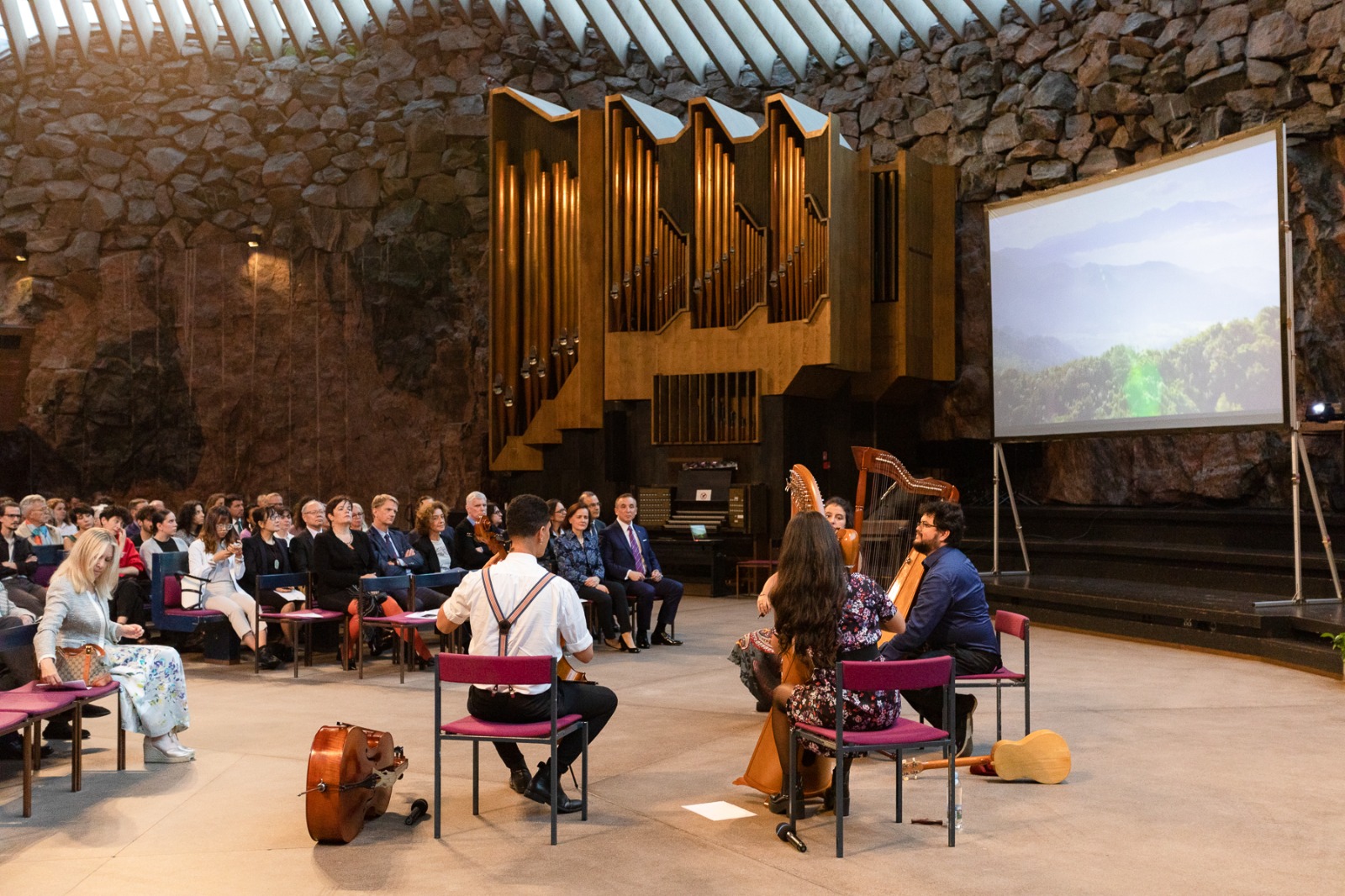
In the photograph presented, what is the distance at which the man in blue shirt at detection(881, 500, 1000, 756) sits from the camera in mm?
4988

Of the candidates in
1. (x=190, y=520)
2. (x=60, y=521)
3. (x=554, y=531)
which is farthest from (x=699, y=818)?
(x=60, y=521)

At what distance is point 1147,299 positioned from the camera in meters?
9.78

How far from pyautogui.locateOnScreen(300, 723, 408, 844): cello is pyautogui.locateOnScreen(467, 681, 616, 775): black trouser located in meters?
0.36

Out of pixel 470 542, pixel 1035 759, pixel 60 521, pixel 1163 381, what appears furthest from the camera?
pixel 60 521

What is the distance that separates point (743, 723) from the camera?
19.4ft

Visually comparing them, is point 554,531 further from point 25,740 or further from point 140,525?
point 25,740

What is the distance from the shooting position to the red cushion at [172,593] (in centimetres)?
778

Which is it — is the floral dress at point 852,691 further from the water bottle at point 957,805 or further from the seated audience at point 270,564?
the seated audience at point 270,564

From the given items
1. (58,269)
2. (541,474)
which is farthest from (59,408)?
(541,474)

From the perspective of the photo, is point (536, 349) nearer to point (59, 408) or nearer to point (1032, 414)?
point (1032, 414)

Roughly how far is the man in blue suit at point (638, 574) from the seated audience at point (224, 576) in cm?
239

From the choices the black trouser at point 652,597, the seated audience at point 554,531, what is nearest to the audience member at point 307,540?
the seated audience at point 554,531

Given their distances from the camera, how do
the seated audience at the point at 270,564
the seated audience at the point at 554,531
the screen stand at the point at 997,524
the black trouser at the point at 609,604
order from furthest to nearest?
the screen stand at the point at 997,524 < the seated audience at the point at 554,531 < the black trouser at the point at 609,604 < the seated audience at the point at 270,564

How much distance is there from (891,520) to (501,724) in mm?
5397
